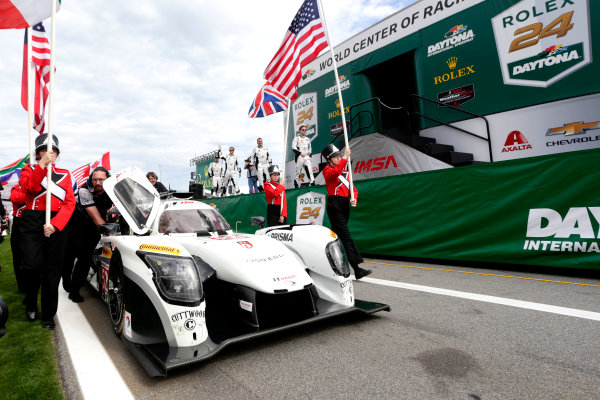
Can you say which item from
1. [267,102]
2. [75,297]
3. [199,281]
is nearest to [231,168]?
[267,102]

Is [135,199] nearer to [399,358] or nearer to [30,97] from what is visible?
[30,97]

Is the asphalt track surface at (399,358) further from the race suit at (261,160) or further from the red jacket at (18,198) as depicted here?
the race suit at (261,160)

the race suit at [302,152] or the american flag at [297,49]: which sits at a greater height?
the american flag at [297,49]

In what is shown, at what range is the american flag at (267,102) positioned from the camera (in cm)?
889

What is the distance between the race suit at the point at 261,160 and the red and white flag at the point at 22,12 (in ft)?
33.3

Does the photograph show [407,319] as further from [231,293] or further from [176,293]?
[176,293]

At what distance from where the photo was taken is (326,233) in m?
3.56

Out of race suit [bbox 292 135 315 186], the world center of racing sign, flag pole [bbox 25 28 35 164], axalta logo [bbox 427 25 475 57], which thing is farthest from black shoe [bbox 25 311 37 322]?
axalta logo [bbox 427 25 475 57]

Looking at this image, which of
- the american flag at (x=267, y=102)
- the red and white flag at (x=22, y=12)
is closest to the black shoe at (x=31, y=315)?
the red and white flag at (x=22, y=12)

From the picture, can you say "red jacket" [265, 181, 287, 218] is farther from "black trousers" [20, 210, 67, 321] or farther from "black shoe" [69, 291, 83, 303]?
"black trousers" [20, 210, 67, 321]

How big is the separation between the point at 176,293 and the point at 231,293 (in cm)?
56

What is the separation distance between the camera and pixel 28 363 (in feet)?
8.61

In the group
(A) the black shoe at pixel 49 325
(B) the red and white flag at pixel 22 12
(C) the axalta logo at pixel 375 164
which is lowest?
(A) the black shoe at pixel 49 325

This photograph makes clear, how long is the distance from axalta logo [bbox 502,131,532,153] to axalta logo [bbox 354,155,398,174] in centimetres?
272
